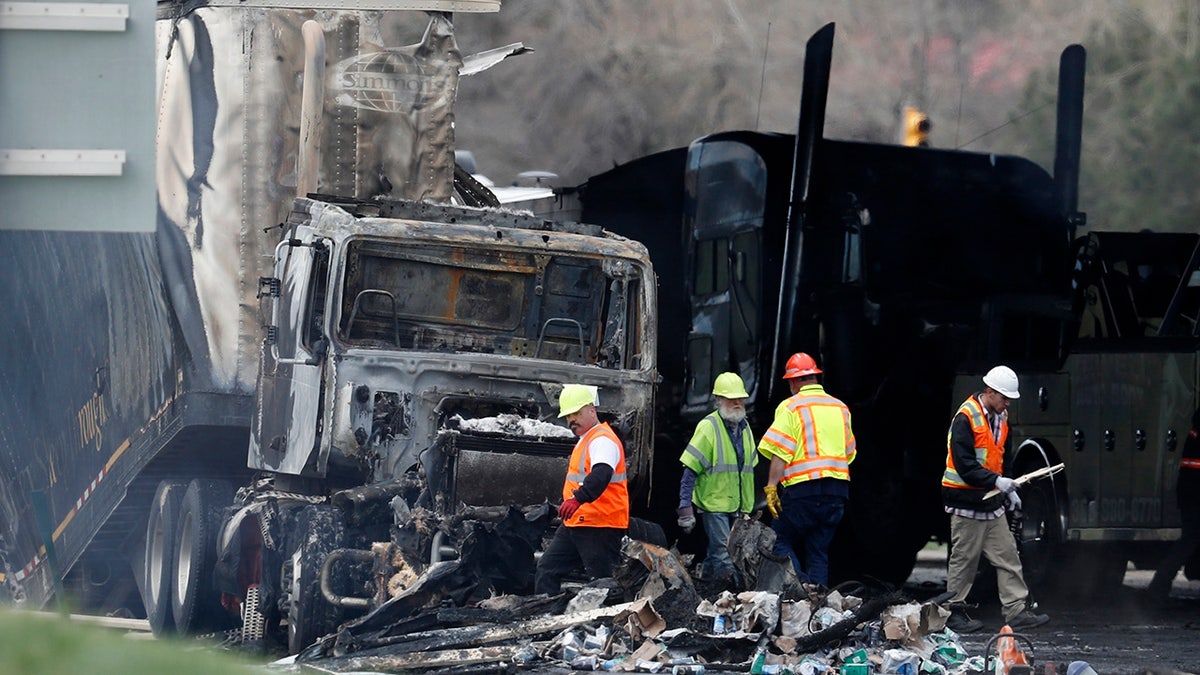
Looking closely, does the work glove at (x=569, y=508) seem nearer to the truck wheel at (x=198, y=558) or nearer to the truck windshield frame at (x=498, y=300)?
the truck windshield frame at (x=498, y=300)

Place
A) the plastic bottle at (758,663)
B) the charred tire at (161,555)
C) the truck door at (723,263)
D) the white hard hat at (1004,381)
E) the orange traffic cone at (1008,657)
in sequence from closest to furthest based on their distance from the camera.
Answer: the orange traffic cone at (1008,657), the plastic bottle at (758,663), the white hard hat at (1004,381), the charred tire at (161,555), the truck door at (723,263)

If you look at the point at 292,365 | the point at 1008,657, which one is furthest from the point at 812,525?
the point at 292,365

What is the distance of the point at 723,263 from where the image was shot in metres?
14.2

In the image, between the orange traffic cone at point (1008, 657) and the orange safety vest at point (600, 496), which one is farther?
the orange safety vest at point (600, 496)

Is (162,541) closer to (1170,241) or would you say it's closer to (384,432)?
(384,432)

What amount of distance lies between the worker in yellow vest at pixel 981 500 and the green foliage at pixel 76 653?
22.7 ft

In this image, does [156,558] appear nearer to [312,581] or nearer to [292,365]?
[292,365]

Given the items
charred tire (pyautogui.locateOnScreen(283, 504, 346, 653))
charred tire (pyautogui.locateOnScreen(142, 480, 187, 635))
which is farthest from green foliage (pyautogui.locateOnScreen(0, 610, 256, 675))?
charred tire (pyautogui.locateOnScreen(142, 480, 187, 635))

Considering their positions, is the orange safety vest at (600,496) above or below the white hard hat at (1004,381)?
below

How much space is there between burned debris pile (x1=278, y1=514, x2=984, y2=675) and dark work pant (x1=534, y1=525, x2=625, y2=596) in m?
0.18

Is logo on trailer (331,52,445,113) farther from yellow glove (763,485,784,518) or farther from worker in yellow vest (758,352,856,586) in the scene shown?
yellow glove (763,485,784,518)

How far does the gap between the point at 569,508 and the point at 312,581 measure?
1432 mm

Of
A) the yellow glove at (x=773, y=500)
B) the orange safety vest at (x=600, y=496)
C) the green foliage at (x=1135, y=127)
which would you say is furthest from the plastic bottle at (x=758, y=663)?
the green foliage at (x=1135, y=127)

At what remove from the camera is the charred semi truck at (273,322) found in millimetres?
10172
